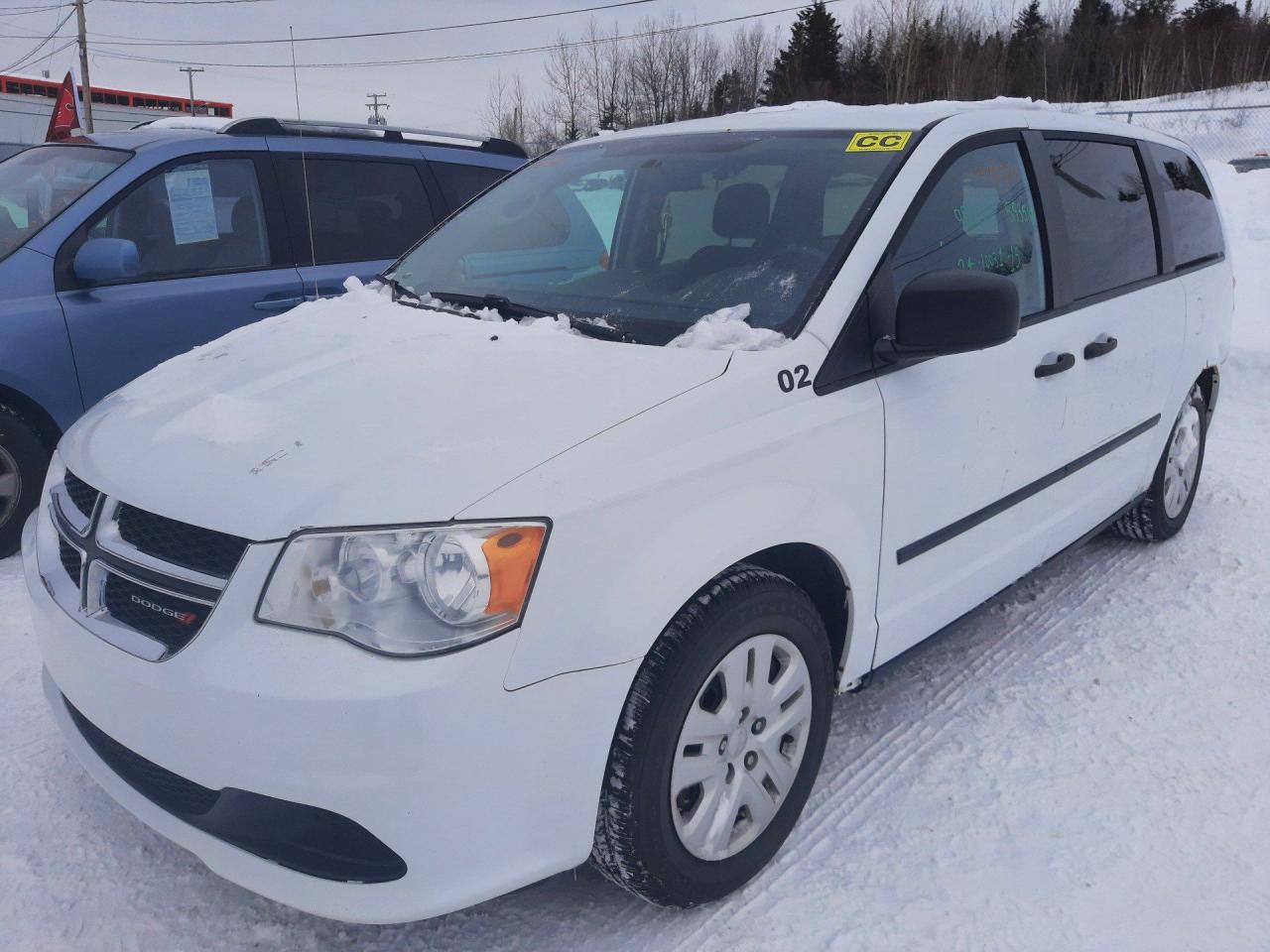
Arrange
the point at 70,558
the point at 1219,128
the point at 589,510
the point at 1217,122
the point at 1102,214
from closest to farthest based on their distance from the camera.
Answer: the point at 589,510, the point at 70,558, the point at 1102,214, the point at 1219,128, the point at 1217,122

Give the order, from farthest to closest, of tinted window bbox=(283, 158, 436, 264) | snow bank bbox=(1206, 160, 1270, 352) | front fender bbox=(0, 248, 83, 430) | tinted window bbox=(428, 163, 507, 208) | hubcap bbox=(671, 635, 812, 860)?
snow bank bbox=(1206, 160, 1270, 352), tinted window bbox=(428, 163, 507, 208), tinted window bbox=(283, 158, 436, 264), front fender bbox=(0, 248, 83, 430), hubcap bbox=(671, 635, 812, 860)

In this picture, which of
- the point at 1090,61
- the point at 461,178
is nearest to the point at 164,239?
the point at 461,178

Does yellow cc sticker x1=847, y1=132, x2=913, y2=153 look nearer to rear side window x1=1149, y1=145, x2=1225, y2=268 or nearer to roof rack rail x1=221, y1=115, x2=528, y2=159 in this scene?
rear side window x1=1149, y1=145, x2=1225, y2=268

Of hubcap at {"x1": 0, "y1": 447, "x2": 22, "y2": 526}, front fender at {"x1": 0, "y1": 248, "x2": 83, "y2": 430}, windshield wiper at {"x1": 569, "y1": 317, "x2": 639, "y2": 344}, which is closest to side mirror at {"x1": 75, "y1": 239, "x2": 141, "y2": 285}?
front fender at {"x1": 0, "y1": 248, "x2": 83, "y2": 430}

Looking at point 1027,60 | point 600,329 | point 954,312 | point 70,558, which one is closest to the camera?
point 70,558

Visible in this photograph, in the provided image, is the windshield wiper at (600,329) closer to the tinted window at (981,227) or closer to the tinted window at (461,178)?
the tinted window at (981,227)

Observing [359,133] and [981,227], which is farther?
[359,133]

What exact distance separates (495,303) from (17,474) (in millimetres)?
2508

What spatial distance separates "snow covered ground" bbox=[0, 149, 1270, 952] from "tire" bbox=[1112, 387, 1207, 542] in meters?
0.64

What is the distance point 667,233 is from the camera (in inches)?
115

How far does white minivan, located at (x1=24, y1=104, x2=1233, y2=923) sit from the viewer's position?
178 centimetres

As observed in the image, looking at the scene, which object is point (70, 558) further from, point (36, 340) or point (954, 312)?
point (36, 340)

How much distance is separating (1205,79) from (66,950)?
4829 cm

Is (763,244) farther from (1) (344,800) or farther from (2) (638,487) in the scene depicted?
(1) (344,800)
